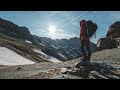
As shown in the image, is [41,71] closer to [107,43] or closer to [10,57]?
[107,43]

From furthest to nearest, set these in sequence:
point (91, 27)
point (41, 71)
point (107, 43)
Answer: point (107, 43)
point (41, 71)
point (91, 27)

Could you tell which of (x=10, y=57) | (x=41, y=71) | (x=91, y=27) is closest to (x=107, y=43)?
(x=10, y=57)

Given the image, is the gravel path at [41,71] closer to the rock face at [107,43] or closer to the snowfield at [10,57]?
the snowfield at [10,57]

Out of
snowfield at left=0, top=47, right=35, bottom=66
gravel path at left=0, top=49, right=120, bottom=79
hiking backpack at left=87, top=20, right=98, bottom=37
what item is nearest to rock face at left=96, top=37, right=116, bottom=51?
snowfield at left=0, top=47, right=35, bottom=66

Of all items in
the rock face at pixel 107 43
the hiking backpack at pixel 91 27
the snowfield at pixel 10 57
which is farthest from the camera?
the rock face at pixel 107 43

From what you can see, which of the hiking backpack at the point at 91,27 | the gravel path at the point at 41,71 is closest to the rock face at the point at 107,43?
the gravel path at the point at 41,71

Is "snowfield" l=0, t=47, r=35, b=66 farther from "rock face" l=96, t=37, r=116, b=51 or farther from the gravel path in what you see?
the gravel path

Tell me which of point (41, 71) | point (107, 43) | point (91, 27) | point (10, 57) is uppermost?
point (107, 43)

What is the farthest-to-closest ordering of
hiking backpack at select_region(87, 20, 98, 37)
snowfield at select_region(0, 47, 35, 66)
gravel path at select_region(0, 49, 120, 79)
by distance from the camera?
snowfield at select_region(0, 47, 35, 66), hiking backpack at select_region(87, 20, 98, 37), gravel path at select_region(0, 49, 120, 79)

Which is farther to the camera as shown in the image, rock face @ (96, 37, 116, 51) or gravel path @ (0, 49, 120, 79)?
rock face @ (96, 37, 116, 51)
